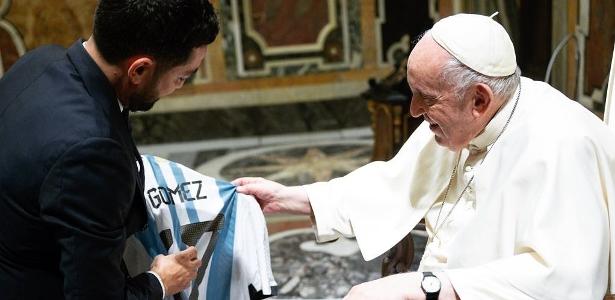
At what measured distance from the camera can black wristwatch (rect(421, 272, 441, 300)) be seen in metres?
1.84

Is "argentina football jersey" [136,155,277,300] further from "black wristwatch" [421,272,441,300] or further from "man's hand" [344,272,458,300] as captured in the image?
"black wristwatch" [421,272,441,300]

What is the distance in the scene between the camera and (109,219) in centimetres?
165

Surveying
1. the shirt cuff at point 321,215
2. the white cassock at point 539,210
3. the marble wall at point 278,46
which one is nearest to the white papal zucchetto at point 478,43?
the white cassock at point 539,210

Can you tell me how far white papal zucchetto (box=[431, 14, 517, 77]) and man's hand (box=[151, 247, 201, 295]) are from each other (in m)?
0.93

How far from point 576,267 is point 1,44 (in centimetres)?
724

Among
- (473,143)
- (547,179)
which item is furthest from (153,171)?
(547,179)

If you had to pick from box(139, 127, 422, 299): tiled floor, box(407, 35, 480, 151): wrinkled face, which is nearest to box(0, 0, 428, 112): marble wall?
box(139, 127, 422, 299): tiled floor

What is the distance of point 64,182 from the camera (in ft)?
5.15

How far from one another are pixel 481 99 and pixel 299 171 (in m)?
4.65

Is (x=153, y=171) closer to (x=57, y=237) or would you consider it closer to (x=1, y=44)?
(x=57, y=237)

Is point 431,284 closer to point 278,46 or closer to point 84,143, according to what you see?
point 84,143

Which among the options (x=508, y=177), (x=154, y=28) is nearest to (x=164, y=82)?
(x=154, y=28)

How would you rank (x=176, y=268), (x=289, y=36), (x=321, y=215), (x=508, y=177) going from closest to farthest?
(x=508, y=177) < (x=176, y=268) < (x=321, y=215) < (x=289, y=36)

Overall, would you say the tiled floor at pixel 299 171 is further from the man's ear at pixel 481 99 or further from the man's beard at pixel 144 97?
the man's beard at pixel 144 97
